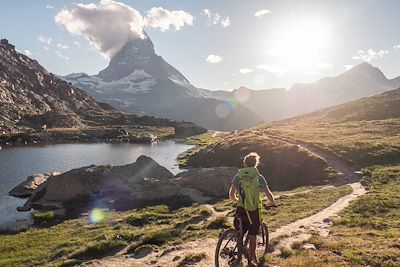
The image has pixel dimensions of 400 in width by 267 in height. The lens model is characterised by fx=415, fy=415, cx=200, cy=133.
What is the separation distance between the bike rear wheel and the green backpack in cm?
134

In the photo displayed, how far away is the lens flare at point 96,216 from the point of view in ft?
145

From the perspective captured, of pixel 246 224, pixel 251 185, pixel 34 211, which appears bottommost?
pixel 34 211

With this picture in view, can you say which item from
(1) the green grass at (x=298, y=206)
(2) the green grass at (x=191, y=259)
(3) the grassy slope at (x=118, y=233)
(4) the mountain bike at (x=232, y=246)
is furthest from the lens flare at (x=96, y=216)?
(4) the mountain bike at (x=232, y=246)

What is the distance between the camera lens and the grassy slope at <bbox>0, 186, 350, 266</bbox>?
95.3ft

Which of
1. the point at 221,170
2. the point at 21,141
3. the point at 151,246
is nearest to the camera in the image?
the point at 151,246

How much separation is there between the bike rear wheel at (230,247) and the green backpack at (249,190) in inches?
52.7

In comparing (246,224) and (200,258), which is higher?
(246,224)

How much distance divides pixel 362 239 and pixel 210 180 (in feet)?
114

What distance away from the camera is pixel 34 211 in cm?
5238

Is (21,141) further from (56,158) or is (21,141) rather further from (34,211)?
(34,211)

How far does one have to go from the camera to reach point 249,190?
1669cm

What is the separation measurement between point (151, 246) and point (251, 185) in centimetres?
1264

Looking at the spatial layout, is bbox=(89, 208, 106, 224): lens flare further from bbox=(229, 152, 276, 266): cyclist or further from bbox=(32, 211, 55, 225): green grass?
bbox=(229, 152, 276, 266): cyclist

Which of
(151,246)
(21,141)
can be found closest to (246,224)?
(151,246)
